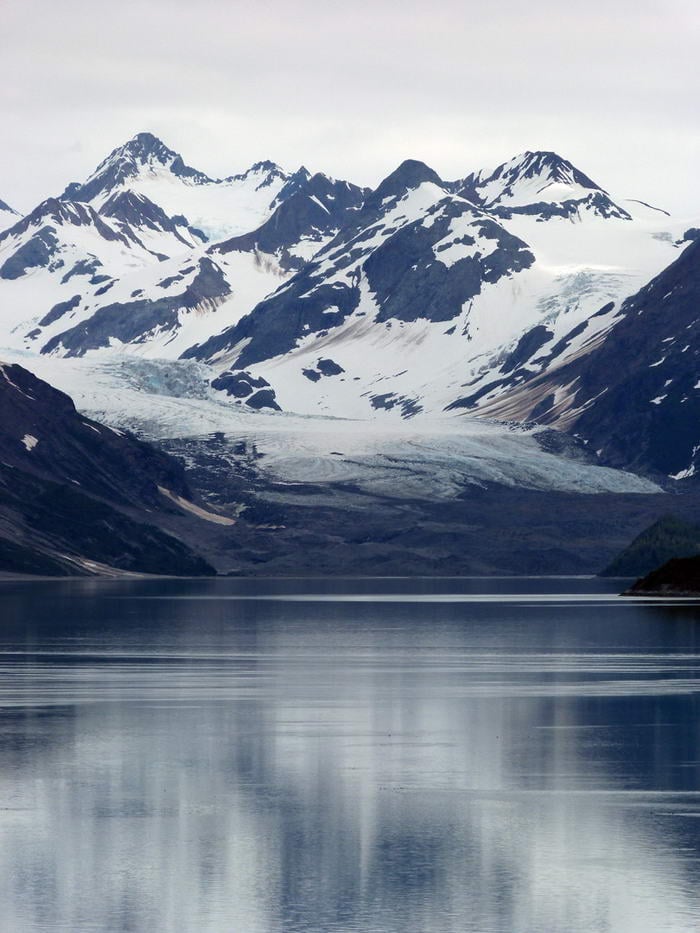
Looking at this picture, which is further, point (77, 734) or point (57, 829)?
point (77, 734)

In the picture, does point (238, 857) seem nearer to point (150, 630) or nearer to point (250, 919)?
point (250, 919)

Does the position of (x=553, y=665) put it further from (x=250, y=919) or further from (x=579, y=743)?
(x=250, y=919)

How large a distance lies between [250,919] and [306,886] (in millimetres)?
3415

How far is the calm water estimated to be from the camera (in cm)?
4200

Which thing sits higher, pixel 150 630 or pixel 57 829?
pixel 150 630

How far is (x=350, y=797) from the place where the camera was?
5622 cm

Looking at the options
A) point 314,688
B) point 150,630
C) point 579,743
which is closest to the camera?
point 579,743

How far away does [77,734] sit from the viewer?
233ft

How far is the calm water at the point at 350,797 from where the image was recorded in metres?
42.0

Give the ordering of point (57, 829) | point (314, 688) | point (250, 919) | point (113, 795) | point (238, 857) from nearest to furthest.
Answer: point (250, 919)
point (238, 857)
point (57, 829)
point (113, 795)
point (314, 688)

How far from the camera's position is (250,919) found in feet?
133

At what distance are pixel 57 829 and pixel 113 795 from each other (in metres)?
5.86

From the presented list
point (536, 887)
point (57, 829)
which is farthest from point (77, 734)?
point (536, 887)

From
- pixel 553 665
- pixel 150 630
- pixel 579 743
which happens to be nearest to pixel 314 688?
pixel 553 665
